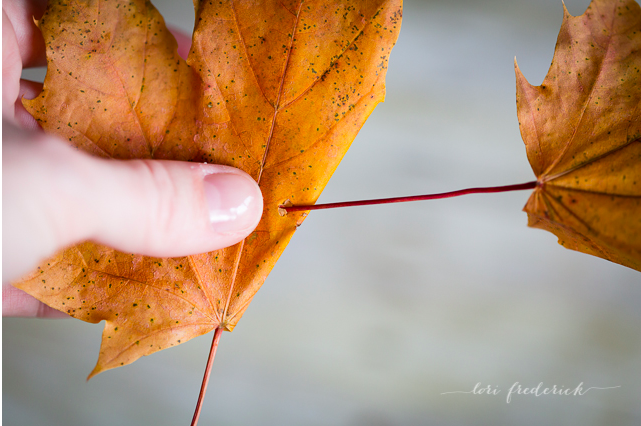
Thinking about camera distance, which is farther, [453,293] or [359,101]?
[453,293]

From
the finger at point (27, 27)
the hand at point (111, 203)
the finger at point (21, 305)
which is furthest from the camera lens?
the finger at point (21, 305)

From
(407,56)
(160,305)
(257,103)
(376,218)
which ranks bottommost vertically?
(160,305)

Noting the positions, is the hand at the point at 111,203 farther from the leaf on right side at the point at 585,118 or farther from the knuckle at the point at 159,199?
the leaf on right side at the point at 585,118

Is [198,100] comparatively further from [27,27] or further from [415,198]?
[27,27]

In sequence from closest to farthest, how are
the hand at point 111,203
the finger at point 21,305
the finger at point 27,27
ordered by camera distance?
the hand at point 111,203, the finger at point 27,27, the finger at point 21,305

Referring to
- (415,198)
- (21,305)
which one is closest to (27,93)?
(21,305)

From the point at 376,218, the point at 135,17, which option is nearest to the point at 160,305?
the point at 135,17

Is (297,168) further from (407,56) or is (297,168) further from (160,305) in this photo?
(407,56)

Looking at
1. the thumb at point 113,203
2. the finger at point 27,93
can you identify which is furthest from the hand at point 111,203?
the finger at point 27,93
